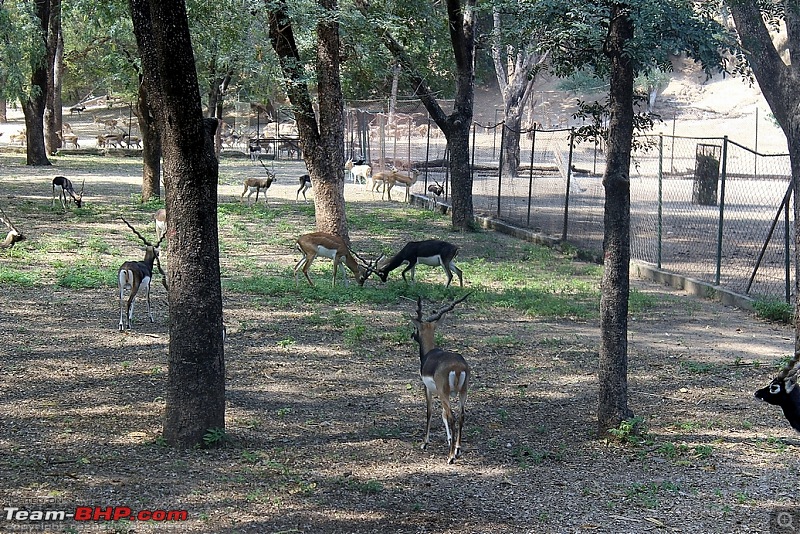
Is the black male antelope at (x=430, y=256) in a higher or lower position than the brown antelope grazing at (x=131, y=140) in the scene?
lower

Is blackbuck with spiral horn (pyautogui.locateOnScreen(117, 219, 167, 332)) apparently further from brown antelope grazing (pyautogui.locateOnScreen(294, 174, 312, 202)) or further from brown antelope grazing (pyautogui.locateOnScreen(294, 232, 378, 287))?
brown antelope grazing (pyautogui.locateOnScreen(294, 174, 312, 202))

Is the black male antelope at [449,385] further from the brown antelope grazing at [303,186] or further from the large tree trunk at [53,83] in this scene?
the large tree trunk at [53,83]

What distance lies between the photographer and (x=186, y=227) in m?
6.81

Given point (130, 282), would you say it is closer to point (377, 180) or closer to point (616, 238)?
point (616, 238)

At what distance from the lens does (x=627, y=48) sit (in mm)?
7199

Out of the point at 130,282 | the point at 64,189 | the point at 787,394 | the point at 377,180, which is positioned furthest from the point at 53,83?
the point at 787,394

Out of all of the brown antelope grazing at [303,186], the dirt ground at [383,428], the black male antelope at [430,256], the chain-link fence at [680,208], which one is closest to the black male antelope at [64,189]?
the brown antelope grazing at [303,186]

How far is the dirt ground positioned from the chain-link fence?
234cm

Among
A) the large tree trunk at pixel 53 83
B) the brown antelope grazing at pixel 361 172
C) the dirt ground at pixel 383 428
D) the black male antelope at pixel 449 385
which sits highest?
the large tree trunk at pixel 53 83

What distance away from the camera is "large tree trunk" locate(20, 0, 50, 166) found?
3444 centimetres

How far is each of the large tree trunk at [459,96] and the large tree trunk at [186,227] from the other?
13.7 metres

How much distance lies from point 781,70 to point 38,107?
95.5 ft

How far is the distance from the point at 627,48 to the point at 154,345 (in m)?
5.79

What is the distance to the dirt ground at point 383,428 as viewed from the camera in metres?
5.90
